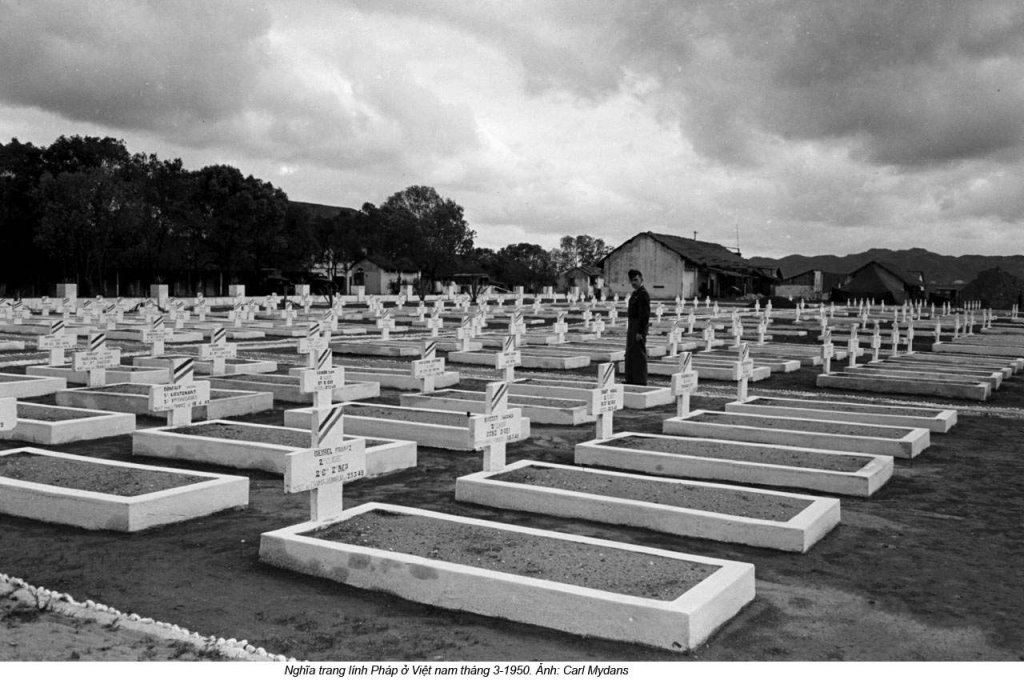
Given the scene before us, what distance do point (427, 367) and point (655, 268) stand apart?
69494 millimetres

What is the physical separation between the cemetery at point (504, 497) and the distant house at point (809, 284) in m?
77.5

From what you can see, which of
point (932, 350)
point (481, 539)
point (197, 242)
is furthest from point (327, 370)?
point (197, 242)

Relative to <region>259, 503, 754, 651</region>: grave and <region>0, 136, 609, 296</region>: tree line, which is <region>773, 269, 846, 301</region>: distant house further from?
<region>259, 503, 754, 651</region>: grave

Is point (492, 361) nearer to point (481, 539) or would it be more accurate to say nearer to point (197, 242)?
point (481, 539)

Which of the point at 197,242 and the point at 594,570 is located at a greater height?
the point at 197,242

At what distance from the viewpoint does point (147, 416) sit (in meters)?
13.3

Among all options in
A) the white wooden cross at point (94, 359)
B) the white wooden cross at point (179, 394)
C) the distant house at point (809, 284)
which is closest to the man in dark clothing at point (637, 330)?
the white wooden cross at point (179, 394)

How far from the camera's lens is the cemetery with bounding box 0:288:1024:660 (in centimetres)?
548

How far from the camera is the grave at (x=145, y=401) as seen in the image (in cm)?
1332

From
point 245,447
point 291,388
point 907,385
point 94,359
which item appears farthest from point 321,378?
point 907,385

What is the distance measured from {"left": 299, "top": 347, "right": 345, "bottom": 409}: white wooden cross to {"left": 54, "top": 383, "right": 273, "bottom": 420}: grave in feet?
5.91

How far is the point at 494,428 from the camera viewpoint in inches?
355

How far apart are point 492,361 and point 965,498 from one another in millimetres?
14026

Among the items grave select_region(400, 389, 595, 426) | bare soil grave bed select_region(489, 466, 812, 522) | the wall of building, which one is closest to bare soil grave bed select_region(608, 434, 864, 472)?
bare soil grave bed select_region(489, 466, 812, 522)
